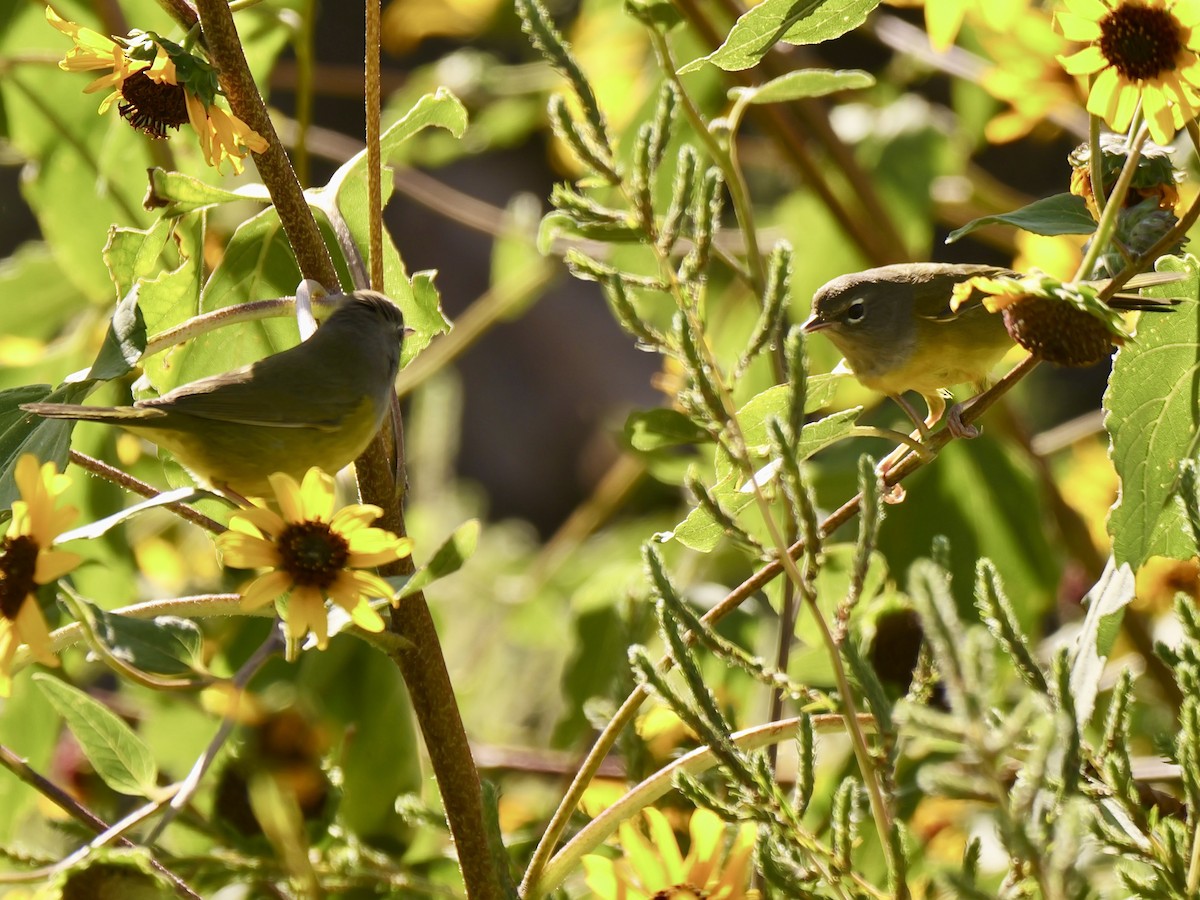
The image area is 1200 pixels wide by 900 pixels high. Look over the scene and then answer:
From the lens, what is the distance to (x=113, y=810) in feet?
3.88

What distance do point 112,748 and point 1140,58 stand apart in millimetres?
579

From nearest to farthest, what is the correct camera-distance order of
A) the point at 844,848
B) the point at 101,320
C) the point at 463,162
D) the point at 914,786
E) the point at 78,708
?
the point at 844,848, the point at 78,708, the point at 914,786, the point at 101,320, the point at 463,162

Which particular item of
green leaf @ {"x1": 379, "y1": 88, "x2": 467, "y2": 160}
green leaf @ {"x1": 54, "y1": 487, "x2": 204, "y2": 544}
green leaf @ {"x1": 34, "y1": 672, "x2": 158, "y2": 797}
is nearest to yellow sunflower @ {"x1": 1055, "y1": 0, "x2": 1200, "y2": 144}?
green leaf @ {"x1": 379, "y1": 88, "x2": 467, "y2": 160}

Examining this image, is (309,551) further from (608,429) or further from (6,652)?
(608,429)

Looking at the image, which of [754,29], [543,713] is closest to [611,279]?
[754,29]

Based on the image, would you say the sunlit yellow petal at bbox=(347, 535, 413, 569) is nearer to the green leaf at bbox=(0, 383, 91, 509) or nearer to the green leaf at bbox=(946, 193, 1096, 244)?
the green leaf at bbox=(0, 383, 91, 509)

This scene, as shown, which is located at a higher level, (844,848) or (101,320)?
(101,320)

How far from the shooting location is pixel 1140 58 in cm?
54

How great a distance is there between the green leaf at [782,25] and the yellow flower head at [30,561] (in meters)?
0.34

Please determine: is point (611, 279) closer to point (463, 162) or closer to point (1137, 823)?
point (1137, 823)

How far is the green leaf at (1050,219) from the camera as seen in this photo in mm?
539

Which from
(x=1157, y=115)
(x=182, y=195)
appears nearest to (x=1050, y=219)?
(x=1157, y=115)

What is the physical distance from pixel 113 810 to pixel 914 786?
0.76m

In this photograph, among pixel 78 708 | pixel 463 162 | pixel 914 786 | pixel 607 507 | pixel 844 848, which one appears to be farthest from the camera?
pixel 463 162
